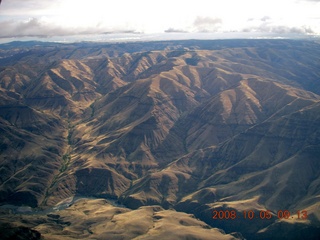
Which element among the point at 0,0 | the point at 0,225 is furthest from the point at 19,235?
the point at 0,0

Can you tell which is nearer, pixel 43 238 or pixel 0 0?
pixel 0 0

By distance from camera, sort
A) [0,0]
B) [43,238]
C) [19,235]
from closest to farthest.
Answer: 1. [0,0]
2. [19,235]
3. [43,238]

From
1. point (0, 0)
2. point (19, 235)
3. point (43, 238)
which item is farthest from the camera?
point (43, 238)

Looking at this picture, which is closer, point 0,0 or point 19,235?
point 0,0

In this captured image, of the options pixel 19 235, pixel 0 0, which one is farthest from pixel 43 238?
pixel 0 0

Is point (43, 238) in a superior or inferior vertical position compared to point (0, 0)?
inferior

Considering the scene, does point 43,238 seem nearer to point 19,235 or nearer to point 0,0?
point 19,235

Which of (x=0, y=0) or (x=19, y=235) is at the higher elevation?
(x=0, y=0)

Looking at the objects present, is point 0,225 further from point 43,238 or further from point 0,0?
point 0,0
